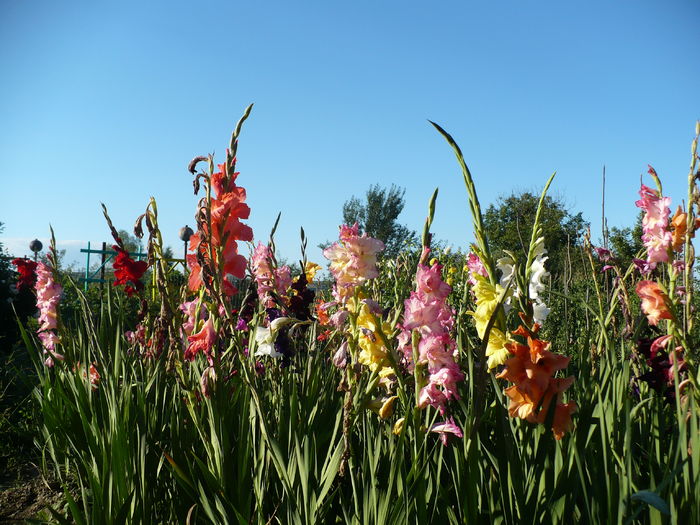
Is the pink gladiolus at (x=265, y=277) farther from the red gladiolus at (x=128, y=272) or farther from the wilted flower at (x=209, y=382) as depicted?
the wilted flower at (x=209, y=382)

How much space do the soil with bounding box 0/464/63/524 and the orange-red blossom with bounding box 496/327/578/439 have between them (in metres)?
2.26

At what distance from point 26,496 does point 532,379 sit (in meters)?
2.87

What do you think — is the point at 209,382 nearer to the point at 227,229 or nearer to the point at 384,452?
the point at 227,229

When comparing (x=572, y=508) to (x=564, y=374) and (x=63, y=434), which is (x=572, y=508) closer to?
(x=564, y=374)

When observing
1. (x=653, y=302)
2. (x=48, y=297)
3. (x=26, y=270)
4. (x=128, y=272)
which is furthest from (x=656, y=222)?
(x=26, y=270)

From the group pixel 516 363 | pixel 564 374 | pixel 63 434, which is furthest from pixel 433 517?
pixel 63 434

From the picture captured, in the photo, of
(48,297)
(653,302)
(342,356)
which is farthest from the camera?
(48,297)

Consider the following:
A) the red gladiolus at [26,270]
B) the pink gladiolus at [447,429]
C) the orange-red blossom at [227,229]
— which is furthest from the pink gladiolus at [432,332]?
the red gladiolus at [26,270]

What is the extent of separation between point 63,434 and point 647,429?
2623 mm

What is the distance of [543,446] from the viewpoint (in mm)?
1385

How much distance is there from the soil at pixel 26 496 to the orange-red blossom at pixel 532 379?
2.26 meters

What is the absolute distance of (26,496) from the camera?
3.00 meters

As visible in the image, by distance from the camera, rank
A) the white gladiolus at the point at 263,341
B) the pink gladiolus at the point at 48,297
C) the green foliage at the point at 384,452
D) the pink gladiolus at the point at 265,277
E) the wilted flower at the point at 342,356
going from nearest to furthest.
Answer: the green foliage at the point at 384,452 → the wilted flower at the point at 342,356 → the white gladiolus at the point at 263,341 → the pink gladiolus at the point at 265,277 → the pink gladiolus at the point at 48,297

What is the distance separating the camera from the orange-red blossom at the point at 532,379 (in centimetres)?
126
